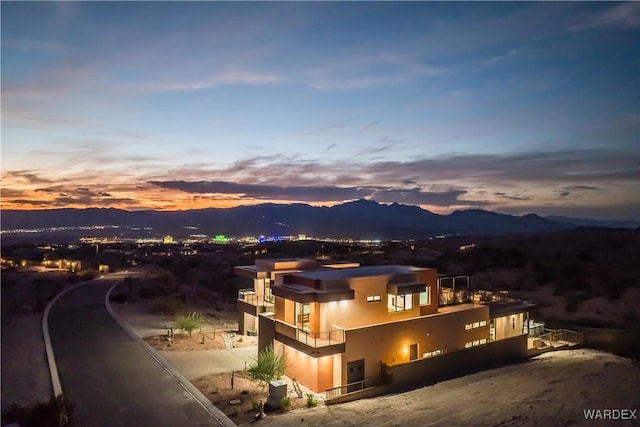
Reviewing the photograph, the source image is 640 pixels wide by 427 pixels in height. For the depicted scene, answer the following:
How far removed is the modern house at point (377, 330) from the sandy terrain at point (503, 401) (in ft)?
3.48

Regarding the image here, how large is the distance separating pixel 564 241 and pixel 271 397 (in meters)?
93.2

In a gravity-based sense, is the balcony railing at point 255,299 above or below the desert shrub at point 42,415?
above

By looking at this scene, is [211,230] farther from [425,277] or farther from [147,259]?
[425,277]

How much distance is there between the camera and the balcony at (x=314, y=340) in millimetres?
17473

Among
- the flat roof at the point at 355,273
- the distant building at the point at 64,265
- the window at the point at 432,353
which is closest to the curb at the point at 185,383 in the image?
the flat roof at the point at 355,273

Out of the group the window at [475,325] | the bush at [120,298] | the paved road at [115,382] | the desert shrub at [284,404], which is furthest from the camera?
the bush at [120,298]

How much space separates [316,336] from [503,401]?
22.8 feet

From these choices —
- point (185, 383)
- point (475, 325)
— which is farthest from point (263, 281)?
point (475, 325)

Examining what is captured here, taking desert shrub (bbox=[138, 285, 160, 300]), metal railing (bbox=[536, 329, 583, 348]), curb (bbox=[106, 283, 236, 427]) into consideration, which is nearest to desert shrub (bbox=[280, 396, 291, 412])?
curb (bbox=[106, 283, 236, 427])

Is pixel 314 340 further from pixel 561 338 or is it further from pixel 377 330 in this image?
pixel 561 338

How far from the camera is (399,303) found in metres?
20.4

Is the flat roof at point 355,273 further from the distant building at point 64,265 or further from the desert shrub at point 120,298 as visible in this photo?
the distant building at point 64,265

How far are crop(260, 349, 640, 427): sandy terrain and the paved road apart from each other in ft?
11.3

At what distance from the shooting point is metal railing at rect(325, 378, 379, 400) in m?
17.3
